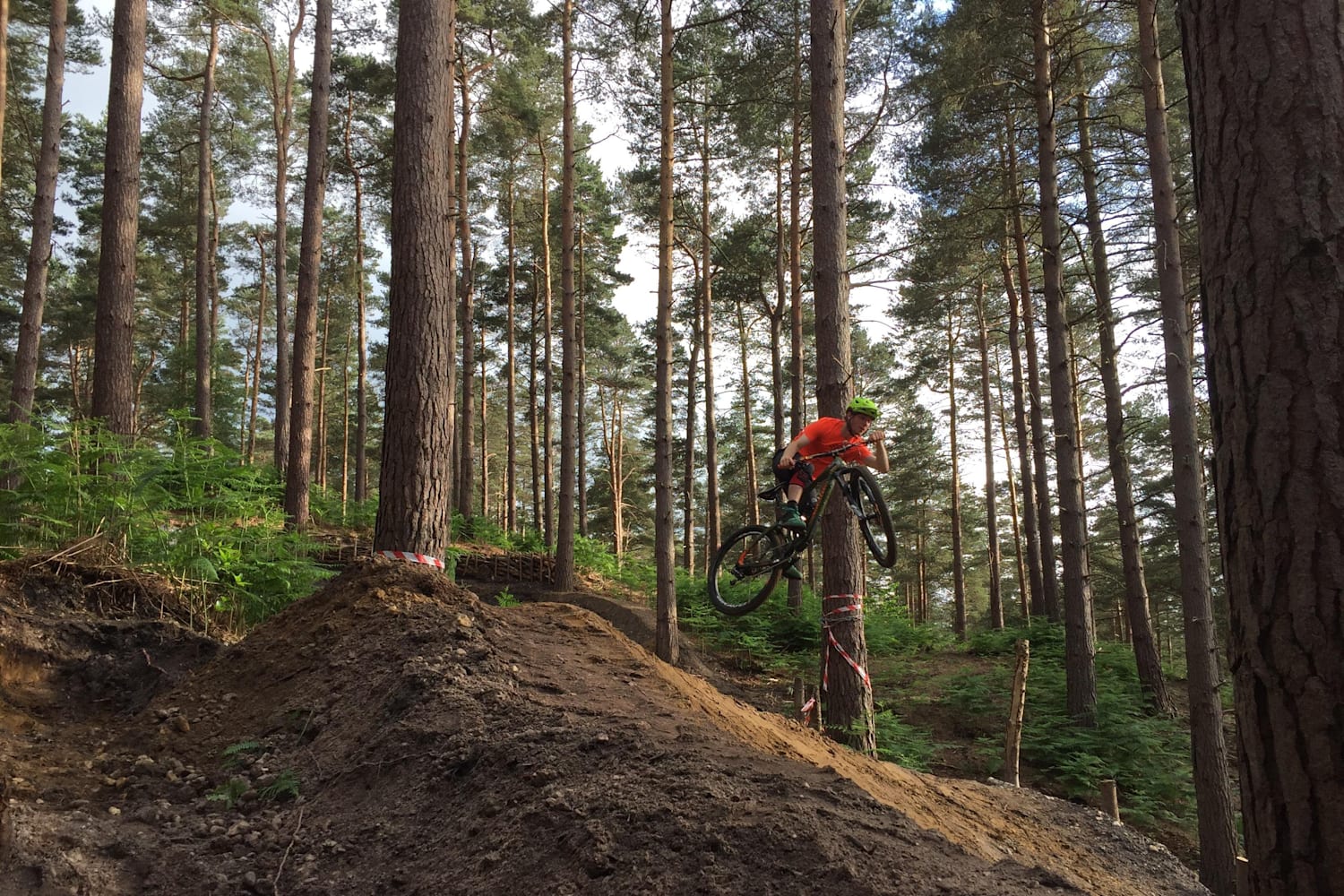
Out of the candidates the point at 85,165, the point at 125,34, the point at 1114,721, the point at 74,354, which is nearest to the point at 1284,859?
the point at 1114,721

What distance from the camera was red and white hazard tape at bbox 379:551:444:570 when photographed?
5.32 m

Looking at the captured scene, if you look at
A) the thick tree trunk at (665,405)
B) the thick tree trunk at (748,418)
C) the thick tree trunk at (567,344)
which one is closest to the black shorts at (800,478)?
the thick tree trunk at (665,405)

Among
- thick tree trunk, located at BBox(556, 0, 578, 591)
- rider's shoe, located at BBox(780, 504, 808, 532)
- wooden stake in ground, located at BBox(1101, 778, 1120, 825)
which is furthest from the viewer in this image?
thick tree trunk, located at BBox(556, 0, 578, 591)

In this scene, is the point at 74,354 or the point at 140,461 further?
the point at 74,354

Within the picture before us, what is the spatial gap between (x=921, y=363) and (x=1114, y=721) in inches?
572

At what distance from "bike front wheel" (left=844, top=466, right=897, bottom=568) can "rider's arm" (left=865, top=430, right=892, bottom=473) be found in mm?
130

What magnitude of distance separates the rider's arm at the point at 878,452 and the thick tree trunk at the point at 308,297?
942 centimetres

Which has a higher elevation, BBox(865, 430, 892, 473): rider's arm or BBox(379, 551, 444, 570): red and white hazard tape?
BBox(865, 430, 892, 473): rider's arm

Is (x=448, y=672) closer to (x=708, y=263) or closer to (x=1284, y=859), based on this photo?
(x=1284, y=859)

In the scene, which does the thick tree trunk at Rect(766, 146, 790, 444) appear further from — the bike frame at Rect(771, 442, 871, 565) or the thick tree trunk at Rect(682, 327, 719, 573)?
the bike frame at Rect(771, 442, 871, 565)

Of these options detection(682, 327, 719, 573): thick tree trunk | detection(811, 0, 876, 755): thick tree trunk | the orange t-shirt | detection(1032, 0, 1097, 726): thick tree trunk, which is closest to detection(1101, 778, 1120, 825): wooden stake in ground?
detection(811, 0, 876, 755): thick tree trunk

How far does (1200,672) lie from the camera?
7.40m

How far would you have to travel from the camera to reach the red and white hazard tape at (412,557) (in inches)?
209

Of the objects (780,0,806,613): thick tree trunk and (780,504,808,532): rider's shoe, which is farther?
(780,0,806,613): thick tree trunk
